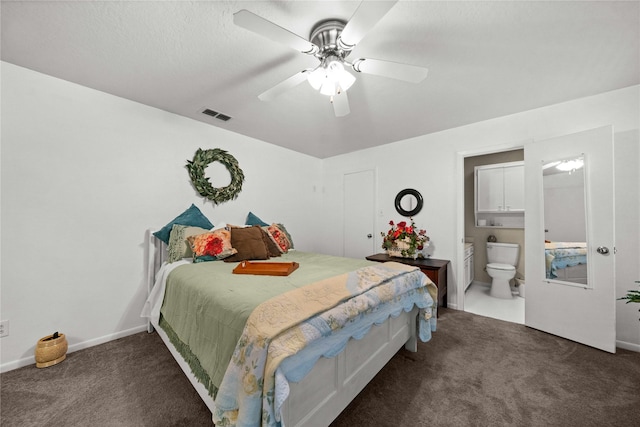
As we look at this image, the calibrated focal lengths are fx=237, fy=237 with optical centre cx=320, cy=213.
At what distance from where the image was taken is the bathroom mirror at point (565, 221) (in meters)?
2.38

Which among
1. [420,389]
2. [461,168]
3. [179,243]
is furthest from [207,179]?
[461,168]

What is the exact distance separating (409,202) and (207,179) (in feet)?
9.56

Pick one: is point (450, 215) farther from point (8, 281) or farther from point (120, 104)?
point (8, 281)

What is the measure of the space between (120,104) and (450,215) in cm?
412

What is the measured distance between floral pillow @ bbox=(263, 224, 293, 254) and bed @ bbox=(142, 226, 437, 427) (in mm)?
858

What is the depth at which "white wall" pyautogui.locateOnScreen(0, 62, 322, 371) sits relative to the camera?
194cm

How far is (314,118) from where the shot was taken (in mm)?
2959

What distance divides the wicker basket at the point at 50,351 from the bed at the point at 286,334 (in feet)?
A: 2.20

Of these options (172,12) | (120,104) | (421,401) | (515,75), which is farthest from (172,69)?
(421,401)

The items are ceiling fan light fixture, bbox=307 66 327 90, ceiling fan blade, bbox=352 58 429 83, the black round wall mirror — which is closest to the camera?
ceiling fan blade, bbox=352 58 429 83

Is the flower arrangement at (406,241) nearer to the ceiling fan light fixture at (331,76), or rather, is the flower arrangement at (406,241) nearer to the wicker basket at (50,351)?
the ceiling fan light fixture at (331,76)

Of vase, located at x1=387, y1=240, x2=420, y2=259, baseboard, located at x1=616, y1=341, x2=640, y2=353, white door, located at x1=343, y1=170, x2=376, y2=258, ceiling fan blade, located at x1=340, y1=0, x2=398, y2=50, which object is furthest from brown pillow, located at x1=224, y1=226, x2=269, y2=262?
baseboard, located at x1=616, y1=341, x2=640, y2=353

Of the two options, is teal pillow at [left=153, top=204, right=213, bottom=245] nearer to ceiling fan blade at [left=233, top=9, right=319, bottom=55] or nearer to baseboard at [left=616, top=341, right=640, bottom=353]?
ceiling fan blade at [left=233, top=9, right=319, bottom=55]

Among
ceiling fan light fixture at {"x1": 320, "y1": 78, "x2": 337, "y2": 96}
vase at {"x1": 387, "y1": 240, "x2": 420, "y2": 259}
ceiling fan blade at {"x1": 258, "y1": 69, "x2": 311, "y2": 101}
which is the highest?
ceiling fan blade at {"x1": 258, "y1": 69, "x2": 311, "y2": 101}
